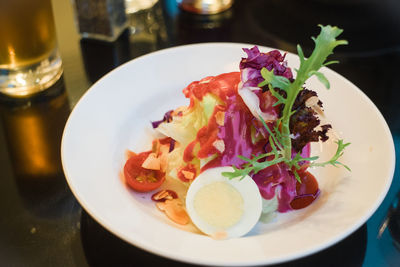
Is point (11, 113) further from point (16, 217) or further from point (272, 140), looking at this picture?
point (272, 140)

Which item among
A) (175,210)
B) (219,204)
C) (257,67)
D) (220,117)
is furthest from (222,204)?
(257,67)

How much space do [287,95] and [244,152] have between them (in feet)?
0.74

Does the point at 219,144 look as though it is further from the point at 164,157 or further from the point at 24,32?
the point at 24,32

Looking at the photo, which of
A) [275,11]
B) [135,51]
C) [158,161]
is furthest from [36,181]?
[275,11]

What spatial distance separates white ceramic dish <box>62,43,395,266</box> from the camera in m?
1.04

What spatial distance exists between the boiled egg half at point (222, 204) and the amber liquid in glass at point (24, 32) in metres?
0.99

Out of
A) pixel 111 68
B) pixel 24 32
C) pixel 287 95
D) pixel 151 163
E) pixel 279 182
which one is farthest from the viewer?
pixel 111 68

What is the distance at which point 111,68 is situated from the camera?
2123 mm

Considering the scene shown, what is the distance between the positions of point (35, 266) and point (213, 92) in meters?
0.71

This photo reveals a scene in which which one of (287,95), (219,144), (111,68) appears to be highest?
(287,95)

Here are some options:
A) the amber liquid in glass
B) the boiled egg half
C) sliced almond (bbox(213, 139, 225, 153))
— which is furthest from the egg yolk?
A: the amber liquid in glass

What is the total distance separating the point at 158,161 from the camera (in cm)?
145

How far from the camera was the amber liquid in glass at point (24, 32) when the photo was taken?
1712 millimetres

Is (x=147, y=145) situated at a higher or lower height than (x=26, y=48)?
lower
